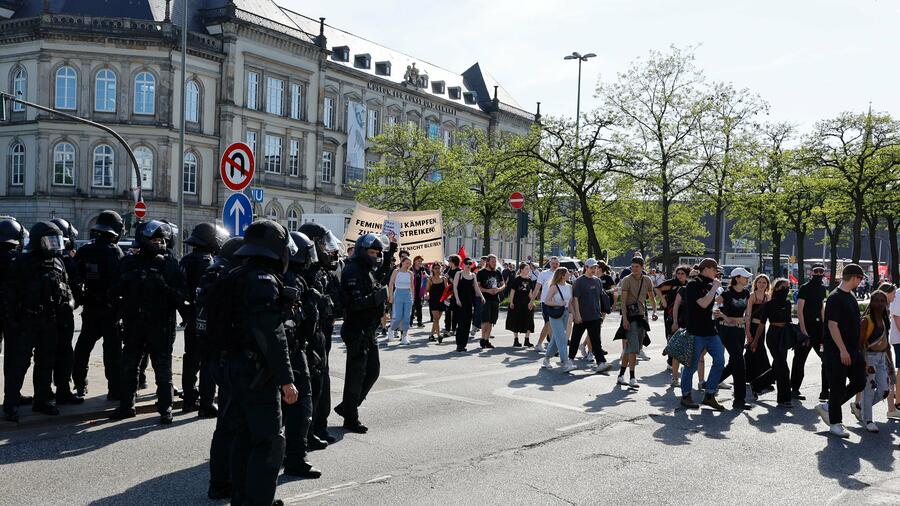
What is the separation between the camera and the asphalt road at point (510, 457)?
566 centimetres

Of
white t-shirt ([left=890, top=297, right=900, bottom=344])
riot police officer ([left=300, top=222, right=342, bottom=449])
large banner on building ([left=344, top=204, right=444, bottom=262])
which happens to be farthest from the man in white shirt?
riot police officer ([left=300, top=222, right=342, bottom=449])

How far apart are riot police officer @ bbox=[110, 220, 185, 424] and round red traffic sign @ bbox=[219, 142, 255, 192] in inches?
111

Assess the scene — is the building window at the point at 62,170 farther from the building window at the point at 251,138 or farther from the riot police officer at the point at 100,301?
the riot police officer at the point at 100,301

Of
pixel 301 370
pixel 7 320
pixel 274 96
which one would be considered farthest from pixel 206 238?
pixel 274 96

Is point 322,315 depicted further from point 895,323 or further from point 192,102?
point 192,102

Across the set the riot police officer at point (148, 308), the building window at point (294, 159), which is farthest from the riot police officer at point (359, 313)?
the building window at point (294, 159)

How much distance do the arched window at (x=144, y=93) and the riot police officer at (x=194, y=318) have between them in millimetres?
40632

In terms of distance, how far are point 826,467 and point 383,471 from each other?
12.3 ft

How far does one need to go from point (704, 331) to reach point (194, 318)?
576 cm

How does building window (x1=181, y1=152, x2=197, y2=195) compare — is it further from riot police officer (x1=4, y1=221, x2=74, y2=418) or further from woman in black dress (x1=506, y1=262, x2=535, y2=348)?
riot police officer (x1=4, y1=221, x2=74, y2=418)

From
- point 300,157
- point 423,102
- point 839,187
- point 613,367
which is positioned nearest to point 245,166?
point 613,367

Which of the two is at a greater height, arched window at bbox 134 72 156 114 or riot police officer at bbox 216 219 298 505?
arched window at bbox 134 72 156 114

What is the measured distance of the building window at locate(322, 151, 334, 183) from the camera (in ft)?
184

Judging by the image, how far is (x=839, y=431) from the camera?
8.31m
